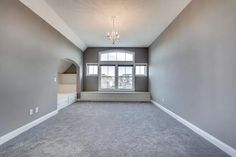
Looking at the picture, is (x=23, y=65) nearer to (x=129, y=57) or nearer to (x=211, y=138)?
(x=211, y=138)

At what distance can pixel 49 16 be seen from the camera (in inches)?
171

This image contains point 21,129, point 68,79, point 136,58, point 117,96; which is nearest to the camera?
point 21,129

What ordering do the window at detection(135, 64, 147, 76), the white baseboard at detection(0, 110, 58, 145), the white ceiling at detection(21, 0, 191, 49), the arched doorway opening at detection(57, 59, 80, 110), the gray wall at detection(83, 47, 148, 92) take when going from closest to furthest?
the white baseboard at detection(0, 110, 58, 145), the white ceiling at detection(21, 0, 191, 49), the arched doorway opening at detection(57, 59, 80, 110), the gray wall at detection(83, 47, 148, 92), the window at detection(135, 64, 147, 76)

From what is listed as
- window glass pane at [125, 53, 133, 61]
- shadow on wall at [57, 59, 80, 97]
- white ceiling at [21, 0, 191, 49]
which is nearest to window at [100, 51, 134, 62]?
window glass pane at [125, 53, 133, 61]

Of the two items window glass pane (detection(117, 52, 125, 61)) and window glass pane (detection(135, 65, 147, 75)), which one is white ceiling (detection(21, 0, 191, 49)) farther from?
window glass pane (detection(135, 65, 147, 75))

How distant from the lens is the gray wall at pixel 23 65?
2.89 metres

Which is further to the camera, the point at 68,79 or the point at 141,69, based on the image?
the point at 141,69

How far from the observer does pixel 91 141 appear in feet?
9.70

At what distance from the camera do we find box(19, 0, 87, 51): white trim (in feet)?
11.8

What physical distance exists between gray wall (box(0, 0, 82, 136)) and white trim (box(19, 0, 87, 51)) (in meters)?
0.12

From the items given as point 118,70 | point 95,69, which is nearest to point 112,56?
point 118,70

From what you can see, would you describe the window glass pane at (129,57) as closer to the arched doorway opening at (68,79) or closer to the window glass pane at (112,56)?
the window glass pane at (112,56)

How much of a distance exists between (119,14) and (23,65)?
278cm

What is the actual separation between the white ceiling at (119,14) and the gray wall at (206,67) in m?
0.48
